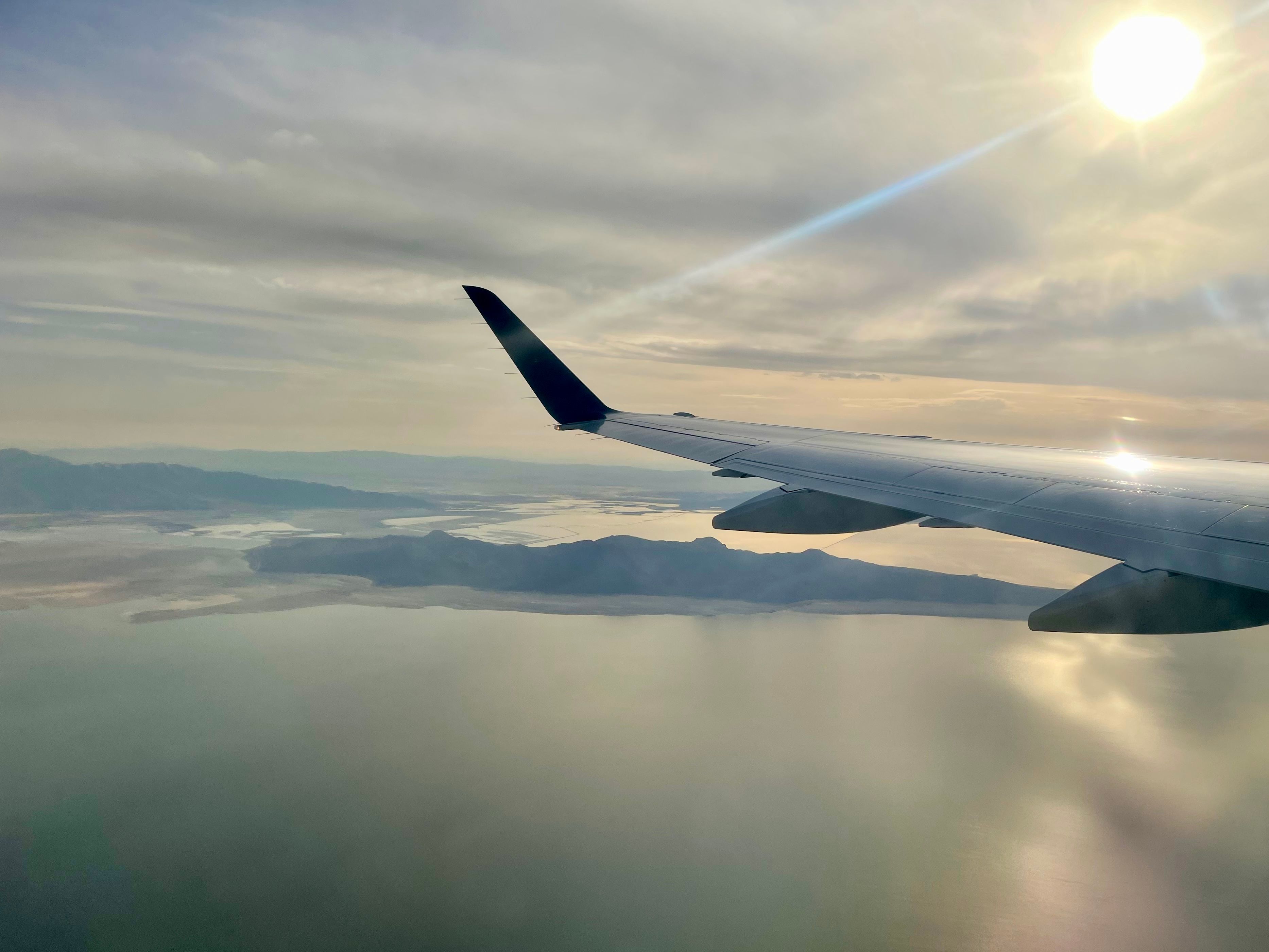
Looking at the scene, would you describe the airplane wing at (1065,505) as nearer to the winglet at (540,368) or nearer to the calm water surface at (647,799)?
the winglet at (540,368)

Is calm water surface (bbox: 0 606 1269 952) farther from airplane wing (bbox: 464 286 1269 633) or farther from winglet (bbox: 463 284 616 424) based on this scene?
airplane wing (bbox: 464 286 1269 633)

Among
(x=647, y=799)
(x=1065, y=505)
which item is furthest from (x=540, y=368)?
(x=647, y=799)

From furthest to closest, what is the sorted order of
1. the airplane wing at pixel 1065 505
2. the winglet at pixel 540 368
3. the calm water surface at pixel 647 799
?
the calm water surface at pixel 647 799
the winglet at pixel 540 368
the airplane wing at pixel 1065 505

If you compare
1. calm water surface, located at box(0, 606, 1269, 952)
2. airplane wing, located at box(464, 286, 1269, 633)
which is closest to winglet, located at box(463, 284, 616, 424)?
airplane wing, located at box(464, 286, 1269, 633)

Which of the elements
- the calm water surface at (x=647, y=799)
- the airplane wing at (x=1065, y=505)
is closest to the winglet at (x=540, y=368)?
the airplane wing at (x=1065, y=505)

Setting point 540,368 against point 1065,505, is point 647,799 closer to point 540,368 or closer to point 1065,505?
point 540,368
